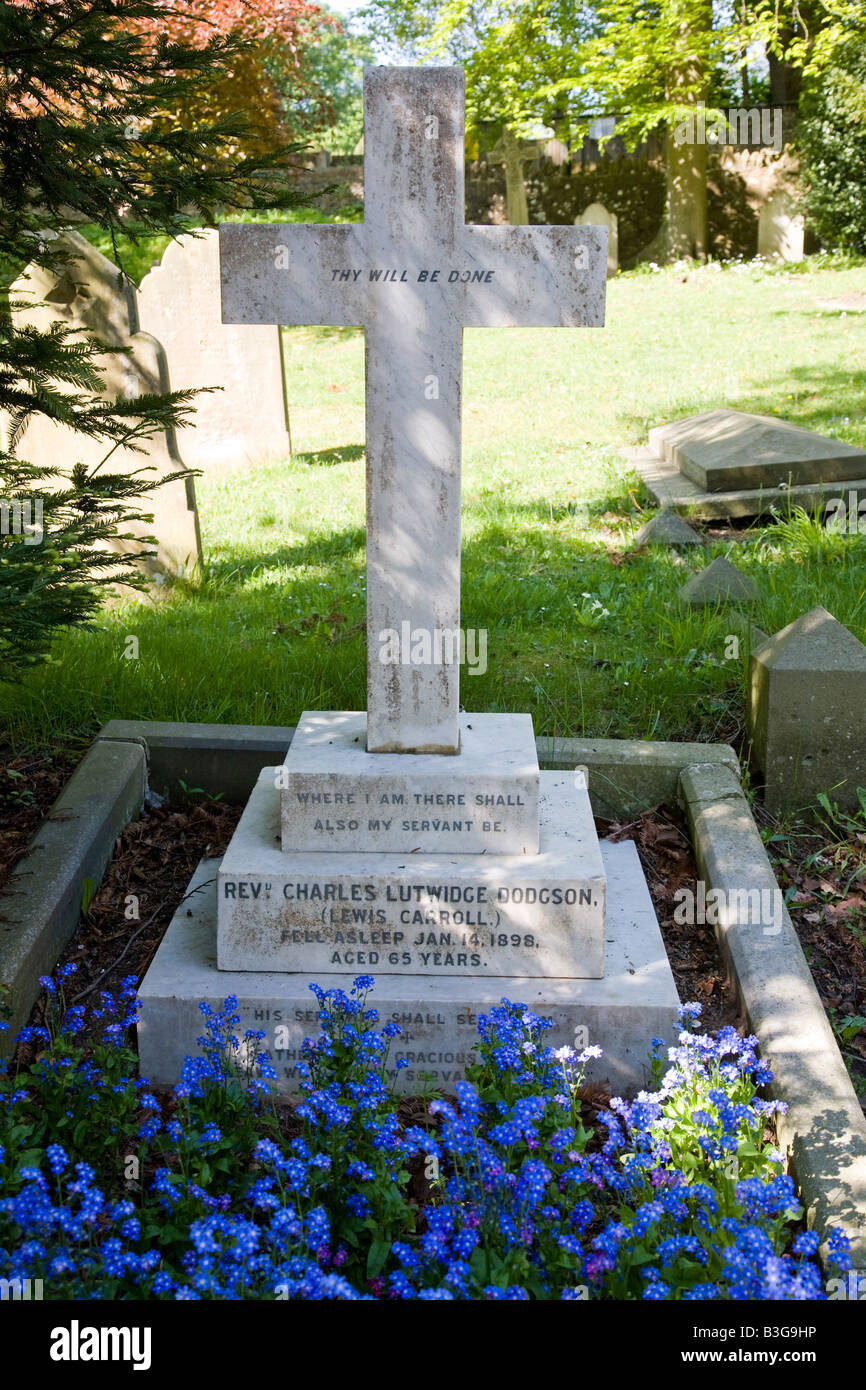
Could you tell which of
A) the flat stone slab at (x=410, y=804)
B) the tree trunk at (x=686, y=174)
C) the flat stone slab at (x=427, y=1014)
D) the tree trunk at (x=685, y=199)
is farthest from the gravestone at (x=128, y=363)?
the tree trunk at (x=685, y=199)

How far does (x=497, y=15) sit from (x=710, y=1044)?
24.5m

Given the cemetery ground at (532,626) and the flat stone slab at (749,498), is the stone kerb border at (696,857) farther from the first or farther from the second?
the flat stone slab at (749,498)

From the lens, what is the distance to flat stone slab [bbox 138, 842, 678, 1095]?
331 cm

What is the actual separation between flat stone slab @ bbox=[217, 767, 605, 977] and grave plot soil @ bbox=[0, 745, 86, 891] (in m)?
1.06

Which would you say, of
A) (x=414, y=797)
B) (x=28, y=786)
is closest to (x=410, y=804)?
(x=414, y=797)

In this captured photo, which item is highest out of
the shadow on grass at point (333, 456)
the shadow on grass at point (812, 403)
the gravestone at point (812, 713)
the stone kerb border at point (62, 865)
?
the shadow on grass at point (812, 403)

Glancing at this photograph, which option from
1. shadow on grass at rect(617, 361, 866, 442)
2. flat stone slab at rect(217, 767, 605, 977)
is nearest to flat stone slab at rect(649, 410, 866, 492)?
shadow on grass at rect(617, 361, 866, 442)

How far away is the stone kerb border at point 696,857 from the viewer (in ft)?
9.26

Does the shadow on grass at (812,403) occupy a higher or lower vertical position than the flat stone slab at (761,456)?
higher

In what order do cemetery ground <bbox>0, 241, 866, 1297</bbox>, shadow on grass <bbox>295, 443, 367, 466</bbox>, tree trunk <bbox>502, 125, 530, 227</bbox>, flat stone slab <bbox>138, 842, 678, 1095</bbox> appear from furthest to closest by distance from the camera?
tree trunk <bbox>502, 125, 530, 227</bbox>, shadow on grass <bbox>295, 443, 367, 466</bbox>, cemetery ground <bbox>0, 241, 866, 1297</bbox>, flat stone slab <bbox>138, 842, 678, 1095</bbox>

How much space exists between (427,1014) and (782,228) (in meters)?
21.2

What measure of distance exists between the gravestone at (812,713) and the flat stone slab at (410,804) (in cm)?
131

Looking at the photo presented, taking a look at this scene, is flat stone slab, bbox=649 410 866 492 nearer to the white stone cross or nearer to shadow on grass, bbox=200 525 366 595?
shadow on grass, bbox=200 525 366 595

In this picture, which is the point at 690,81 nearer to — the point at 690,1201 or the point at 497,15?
the point at 497,15
